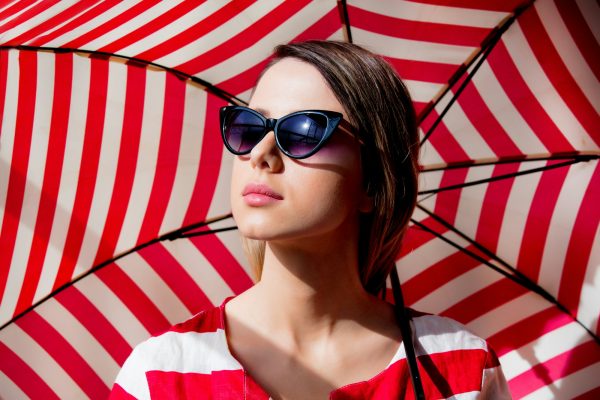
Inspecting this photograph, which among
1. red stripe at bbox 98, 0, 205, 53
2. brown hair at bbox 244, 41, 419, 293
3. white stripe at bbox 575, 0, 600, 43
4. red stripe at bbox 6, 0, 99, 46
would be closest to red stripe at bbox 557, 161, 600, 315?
white stripe at bbox 575, 0, 600, 43

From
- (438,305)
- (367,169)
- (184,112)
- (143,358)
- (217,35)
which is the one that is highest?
(217,35)

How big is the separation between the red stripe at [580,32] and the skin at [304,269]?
0.84m

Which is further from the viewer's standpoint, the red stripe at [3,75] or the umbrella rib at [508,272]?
the umbrella rib at [508,272]

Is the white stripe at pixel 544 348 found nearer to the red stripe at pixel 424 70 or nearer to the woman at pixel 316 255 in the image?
the woman at pixel 316 255

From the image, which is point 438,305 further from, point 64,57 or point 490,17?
point 64,57

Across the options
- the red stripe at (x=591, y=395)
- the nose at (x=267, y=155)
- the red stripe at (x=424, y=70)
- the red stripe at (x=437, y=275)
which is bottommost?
the red stripe at (x=591, y=395)

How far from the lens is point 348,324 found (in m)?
1.63

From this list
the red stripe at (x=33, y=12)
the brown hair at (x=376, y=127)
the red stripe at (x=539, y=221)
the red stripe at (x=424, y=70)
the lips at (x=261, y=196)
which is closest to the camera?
the lips at (x=261, y=196)

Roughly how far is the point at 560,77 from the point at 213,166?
3.13 feet

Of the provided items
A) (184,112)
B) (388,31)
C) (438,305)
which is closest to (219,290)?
(184,112)

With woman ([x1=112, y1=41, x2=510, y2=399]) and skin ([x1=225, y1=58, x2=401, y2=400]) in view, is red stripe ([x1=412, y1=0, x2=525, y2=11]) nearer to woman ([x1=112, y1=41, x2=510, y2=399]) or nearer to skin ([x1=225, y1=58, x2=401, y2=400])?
woman ([x1=112, y1=41, x2=510, y2=399])

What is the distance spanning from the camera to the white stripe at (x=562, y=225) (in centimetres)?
213

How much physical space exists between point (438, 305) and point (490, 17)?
828mm

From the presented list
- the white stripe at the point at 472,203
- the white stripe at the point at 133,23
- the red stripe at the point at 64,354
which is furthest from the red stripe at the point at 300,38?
the red stripe at the point at 64,354
